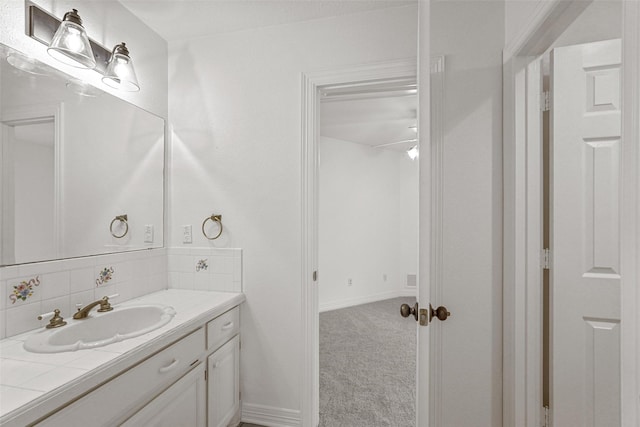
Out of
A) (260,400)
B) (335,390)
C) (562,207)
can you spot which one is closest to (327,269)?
(335,390)

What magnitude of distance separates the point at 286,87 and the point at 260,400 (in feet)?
6.55

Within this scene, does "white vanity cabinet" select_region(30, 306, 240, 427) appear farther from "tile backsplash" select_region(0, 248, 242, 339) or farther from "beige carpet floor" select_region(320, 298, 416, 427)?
"beige carpet floor" select_region(320, 298, 416, 427)

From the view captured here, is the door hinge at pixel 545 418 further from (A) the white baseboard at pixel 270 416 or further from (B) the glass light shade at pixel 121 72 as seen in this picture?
(B) the glass light shade at pixel 121 72

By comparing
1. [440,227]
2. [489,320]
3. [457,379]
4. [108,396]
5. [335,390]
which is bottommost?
[335,390]

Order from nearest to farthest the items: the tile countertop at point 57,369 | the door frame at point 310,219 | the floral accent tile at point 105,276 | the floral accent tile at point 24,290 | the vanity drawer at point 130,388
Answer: the tile countertop at point 57,369
the vanity drawer at point 130,388
the floral accent tile at point 24,290
the floral accent tile at point 105,276
the door frame at point 310,219

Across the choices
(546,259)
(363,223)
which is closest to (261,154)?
(546,259)

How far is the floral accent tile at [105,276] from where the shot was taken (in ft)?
5.20

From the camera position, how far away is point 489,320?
143 centimetres

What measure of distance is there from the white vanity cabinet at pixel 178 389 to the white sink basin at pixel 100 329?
0.53 feet

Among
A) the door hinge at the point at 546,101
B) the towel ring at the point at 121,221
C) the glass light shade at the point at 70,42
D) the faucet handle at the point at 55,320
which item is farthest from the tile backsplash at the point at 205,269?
the door hinge at the point at 546,101

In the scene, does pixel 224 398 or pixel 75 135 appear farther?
pixel 224 398

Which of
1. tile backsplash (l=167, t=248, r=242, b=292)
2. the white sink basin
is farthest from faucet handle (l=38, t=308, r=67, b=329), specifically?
tile backsplash (l=167, t=248, r=242, b=292)

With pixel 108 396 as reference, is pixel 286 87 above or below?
above

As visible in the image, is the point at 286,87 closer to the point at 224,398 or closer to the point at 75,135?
the point at 75,135
